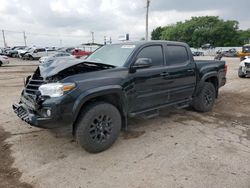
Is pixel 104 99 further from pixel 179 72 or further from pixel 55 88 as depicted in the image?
pixel 179 72

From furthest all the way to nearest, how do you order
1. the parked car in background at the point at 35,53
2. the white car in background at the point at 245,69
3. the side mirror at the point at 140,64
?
1. the parked car in background at the point at 35,53
2. the white car in background at the point at 245,69
3. the side mirror at the point at 140,64

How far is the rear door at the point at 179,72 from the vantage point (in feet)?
17.7

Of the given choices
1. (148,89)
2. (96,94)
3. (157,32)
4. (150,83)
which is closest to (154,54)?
(150,83)

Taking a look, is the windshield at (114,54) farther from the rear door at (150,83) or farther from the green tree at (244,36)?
the green tree at (244,36)

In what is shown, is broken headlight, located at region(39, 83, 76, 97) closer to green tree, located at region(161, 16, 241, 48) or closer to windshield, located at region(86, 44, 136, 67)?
windshield, located at region(86, 44, 136, 67)

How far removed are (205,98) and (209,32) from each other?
265ft

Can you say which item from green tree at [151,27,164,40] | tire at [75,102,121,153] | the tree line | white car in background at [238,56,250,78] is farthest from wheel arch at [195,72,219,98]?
green tree at [151,27,164,40]

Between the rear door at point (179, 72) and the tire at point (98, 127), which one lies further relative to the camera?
the rear door at point (179, 72)

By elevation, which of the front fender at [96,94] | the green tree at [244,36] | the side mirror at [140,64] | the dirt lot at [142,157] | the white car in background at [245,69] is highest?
the green tree at [244,36]

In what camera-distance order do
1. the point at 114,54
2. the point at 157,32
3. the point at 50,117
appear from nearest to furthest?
the point at 50,117 < the point at 114,54 < the point at 157,32

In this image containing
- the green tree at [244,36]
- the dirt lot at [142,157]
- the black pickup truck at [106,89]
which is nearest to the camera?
the dirt lot at [142,157]

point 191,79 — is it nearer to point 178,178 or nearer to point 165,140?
point 165,140

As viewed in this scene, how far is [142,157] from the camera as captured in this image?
13.5 feet

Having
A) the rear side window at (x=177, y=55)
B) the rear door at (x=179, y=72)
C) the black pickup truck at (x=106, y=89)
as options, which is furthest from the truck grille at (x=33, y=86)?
the rear side window at (x=177, y=55)
